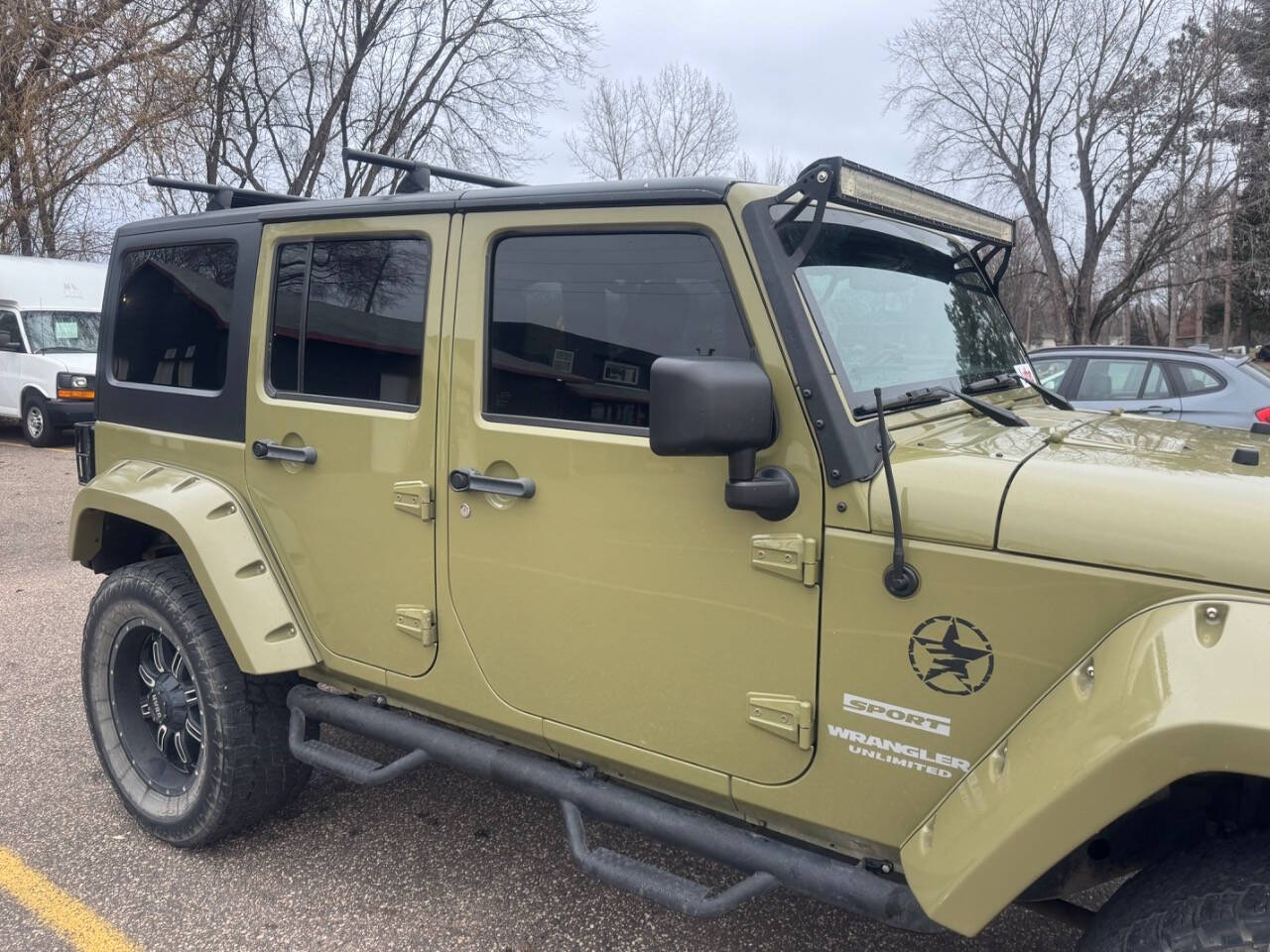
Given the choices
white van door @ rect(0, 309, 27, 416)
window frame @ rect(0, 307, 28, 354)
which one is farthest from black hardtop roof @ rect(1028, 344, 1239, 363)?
white van door @ rect(0, 309, 27, 416)

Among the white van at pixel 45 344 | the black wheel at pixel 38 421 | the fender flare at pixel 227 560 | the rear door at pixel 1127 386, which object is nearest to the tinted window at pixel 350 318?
the fender flare at pixel 227 560

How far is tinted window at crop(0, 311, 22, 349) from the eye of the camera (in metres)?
14.7

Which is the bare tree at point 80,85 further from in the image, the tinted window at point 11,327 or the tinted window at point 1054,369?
the tinted window at point 1054,369

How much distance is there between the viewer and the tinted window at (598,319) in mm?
2270

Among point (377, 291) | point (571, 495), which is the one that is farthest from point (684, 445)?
point (377, 291)

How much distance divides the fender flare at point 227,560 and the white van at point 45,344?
12305mm

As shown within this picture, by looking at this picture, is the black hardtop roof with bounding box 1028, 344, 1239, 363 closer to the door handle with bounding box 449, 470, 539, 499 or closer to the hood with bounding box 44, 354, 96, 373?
the door handle with bounding box 449, 470, 539, 499

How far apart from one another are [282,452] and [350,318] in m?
0.47

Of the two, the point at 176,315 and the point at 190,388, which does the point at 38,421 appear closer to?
the point at 176,315

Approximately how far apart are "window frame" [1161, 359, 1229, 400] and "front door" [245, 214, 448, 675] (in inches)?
312

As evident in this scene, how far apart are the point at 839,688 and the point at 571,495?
79cm

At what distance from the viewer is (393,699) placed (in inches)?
117

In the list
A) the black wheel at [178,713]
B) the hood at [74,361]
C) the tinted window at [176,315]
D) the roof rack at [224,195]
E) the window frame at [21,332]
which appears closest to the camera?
the black wheel at [178,713]

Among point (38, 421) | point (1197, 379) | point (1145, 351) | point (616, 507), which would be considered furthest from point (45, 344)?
point (616, 507)
